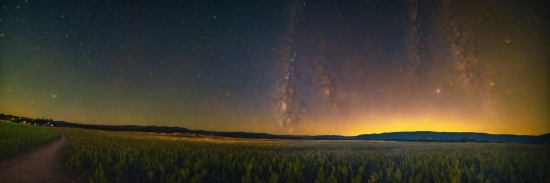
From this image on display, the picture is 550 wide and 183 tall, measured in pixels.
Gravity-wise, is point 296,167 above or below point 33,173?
above

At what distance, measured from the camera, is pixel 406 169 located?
35.2ft

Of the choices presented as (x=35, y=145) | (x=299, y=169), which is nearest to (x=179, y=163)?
(x=299, y=169)

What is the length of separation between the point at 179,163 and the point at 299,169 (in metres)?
5.31

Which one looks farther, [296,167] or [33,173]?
[33,173]

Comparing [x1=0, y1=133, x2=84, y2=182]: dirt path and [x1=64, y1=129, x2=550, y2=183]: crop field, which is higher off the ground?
[x1=64, y1=129, x2=550, y2=183]: crop field

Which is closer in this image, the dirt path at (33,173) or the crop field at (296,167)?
the crop field at (296,167)

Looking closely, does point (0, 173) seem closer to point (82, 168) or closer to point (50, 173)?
point (50, 173)

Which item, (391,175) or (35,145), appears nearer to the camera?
(391,175)

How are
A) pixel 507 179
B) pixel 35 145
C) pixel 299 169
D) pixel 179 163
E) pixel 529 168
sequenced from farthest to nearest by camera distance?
pixel 35 145 < pixel 179 163 < pixel 529 168 < pixel 299 169 < pixel 507 179

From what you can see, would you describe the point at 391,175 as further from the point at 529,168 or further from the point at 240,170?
the point at 529,168

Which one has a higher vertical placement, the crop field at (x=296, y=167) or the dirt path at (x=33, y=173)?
the crop field at (x=296, y=167)

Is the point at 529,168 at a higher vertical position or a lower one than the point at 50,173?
higher

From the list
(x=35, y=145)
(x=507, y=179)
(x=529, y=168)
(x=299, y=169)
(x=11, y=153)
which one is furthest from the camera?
(x=35, y=145)

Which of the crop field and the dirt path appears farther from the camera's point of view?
the dirt path
